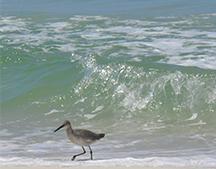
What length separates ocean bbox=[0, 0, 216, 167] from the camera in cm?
825

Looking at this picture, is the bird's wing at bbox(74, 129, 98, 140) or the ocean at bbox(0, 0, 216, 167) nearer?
the bird's wing at bbox(74, 129, 98, 140)

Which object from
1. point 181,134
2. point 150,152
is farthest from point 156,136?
point 150,152

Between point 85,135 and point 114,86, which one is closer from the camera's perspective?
point 85,135

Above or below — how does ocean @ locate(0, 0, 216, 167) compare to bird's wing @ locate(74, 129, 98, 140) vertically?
above

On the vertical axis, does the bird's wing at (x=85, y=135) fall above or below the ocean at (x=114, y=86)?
below

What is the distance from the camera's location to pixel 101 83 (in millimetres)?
11320

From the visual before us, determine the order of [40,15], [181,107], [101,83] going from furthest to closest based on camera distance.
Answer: [40,15]
[101,83]
[181,107]

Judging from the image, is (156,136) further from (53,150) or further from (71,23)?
(71,23)

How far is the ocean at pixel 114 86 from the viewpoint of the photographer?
8250 millimetres

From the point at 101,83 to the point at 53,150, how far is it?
323 centimetres

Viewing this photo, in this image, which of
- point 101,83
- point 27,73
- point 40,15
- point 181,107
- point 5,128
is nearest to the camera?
point 5,128

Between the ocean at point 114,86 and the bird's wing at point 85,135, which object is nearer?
the bird's wing at point 85,135

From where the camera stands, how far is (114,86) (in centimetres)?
1107

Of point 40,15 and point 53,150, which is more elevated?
point 40,15
